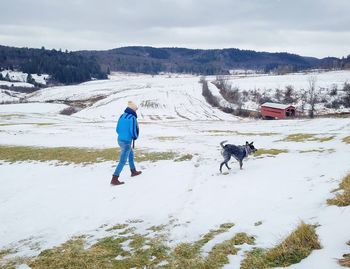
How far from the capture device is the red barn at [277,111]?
89275mm

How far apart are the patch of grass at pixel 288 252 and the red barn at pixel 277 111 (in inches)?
3299

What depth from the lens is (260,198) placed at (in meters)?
11.4

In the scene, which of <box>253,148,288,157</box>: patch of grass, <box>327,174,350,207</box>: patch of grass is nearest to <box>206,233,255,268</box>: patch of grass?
<box>327,174,350,207</box>: patch of grass

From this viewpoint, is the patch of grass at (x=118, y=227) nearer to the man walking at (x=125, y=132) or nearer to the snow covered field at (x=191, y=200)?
the snow covered field at (x=191, y=200)

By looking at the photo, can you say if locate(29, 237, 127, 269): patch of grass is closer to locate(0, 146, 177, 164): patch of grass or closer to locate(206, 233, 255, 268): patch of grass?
locate(206, 233, 255, 268): patch of grass

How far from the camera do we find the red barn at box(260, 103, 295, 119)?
89.3 meters

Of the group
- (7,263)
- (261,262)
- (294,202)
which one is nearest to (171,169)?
(294,202)

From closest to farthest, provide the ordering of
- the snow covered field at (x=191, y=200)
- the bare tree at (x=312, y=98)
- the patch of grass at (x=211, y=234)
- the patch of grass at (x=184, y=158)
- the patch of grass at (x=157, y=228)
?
the patch of grass at (x=211, y=234)
the snow covered field at (x=191, y=200)
the patch of grass at (x=157, y=228)
the patch of grass at (x=184, y=158)
the bare tree at (x=312, y=98)

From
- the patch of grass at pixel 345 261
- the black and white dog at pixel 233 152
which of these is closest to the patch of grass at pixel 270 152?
the black and white dog at pixel 233 152

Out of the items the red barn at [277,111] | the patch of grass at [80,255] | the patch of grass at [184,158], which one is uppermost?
the patch of grass at [80,255]

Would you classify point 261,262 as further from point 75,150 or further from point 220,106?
point 220,106

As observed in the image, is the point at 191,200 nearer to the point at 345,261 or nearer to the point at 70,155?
the point at 345,261

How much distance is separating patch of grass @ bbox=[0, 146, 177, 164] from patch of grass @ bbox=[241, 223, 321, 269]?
13.6 m

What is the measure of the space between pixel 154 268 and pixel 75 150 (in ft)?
67.5
